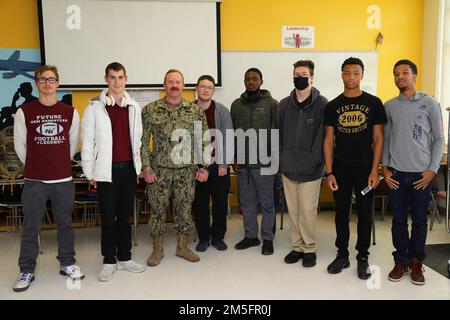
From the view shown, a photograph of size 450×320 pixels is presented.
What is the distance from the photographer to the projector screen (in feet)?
16.4

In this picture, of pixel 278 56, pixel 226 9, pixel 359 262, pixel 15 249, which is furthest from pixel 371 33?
pixel 15 249

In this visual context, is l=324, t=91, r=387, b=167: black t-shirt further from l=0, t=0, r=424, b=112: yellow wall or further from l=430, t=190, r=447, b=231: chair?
l=0, t=0, r=424, b=112: yellow wall

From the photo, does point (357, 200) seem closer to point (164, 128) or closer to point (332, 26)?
point (164, 128)

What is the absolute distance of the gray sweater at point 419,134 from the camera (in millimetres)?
2988

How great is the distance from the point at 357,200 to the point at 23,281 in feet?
9.01

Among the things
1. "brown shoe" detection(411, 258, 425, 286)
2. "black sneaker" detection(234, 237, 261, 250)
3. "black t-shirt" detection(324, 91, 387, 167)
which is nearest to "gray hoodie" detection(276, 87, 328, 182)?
"black t-shirt" detection(324, 91, 387, 167)

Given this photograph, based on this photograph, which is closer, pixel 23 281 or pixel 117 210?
pixel 23 281

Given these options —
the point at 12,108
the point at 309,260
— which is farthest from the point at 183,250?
the point at 12,108

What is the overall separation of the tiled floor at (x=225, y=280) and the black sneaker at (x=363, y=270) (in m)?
0.05

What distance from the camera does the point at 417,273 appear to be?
10.2 feet

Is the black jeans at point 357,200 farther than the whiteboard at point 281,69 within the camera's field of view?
No

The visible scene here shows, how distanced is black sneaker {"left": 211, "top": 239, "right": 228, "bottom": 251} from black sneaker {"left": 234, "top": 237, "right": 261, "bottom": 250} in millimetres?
115

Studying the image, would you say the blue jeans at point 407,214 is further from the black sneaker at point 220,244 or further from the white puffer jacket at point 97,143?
the white puffer jacket at point 97,143

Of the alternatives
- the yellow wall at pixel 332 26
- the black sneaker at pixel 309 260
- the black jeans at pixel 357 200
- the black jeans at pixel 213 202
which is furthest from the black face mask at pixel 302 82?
the yellow wall at pixel 332 26
